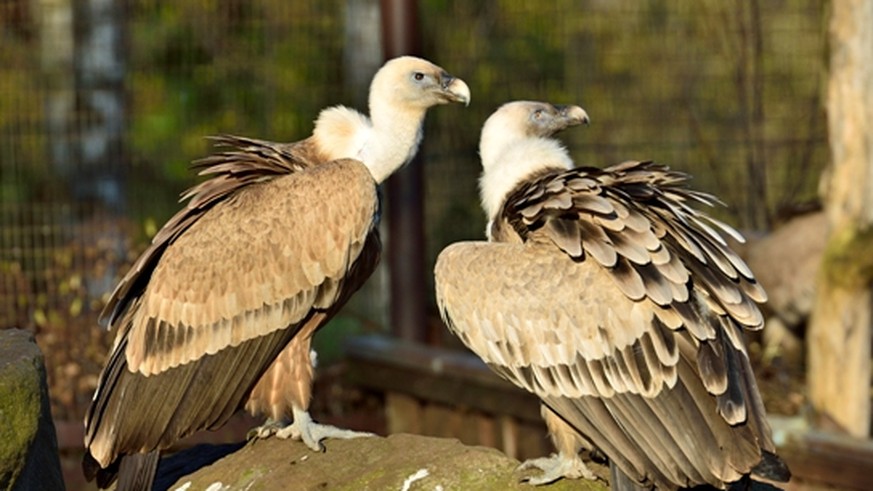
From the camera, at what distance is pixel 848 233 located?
8820mm

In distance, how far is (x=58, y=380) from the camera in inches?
385

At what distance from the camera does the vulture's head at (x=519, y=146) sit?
5.65m

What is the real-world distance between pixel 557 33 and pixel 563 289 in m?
5.93

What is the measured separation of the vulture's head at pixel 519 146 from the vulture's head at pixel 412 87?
218 mm

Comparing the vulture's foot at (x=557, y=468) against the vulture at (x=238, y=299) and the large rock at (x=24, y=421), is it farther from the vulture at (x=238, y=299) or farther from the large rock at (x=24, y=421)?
the large rock at (x=24, y=421)

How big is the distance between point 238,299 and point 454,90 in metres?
1.17

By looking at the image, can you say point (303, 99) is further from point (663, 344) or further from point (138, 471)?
point (663, 344)

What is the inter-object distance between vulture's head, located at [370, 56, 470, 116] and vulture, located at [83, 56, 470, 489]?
1.16 feet

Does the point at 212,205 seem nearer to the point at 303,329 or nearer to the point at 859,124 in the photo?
the point at 303,329

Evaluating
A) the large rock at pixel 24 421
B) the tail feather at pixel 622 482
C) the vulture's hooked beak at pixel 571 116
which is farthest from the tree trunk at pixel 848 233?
the large rock at pixel 24 421

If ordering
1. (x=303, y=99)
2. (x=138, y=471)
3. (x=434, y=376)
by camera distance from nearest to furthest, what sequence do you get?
(x=138, y=471)
(x=434, y=376)
(x=303, y=99)

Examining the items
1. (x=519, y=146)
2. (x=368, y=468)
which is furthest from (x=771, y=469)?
(x=519, y=146)

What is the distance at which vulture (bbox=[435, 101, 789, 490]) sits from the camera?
4.75 metres

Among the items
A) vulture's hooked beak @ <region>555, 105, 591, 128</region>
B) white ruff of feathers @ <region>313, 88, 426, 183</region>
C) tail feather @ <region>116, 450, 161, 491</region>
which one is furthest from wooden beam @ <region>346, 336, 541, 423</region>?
tail feather @ <region>116, 450, 161, 491</region>
